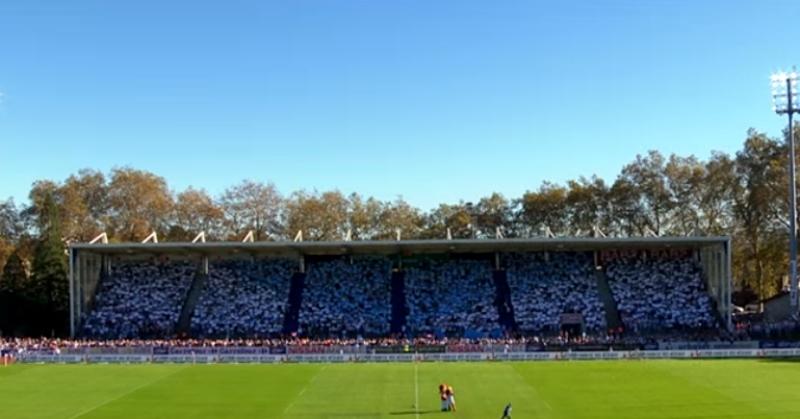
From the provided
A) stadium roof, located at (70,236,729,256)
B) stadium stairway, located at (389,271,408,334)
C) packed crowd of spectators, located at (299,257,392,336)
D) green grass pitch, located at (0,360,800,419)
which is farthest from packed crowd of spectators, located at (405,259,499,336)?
green grass pitch, located at (0,360,800,419)

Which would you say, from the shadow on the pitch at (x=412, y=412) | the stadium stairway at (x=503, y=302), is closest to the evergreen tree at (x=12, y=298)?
the stadium stairway at (x=503, y=302)

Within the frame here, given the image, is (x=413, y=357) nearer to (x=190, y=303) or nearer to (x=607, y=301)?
(x=607, y=301)

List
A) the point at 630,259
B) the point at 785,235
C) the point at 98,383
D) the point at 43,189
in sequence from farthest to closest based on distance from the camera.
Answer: the point at 43,189, the point at 785,235, the point at 630,259, the point at 98,383

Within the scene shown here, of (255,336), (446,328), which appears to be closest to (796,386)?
(446,328)

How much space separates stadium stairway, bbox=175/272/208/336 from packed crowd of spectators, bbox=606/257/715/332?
3044cm

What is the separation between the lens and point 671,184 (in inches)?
3031

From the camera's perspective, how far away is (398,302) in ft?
203

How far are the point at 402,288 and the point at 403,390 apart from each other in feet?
98.5

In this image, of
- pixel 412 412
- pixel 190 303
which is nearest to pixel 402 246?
pixel 190 303

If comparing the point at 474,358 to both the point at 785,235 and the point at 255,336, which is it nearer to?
the point at 255,336

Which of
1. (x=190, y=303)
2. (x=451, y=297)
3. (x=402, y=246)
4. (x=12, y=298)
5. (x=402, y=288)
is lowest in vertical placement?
(x=190, y=303)

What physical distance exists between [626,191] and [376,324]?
31331 millimetres

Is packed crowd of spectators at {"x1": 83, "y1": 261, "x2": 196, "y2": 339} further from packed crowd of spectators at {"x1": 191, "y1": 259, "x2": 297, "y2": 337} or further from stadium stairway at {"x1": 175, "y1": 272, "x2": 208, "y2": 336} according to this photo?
packed crowd of spectators at {"x1": 191, "y1": 259, "x2": 297, "y2": 337}

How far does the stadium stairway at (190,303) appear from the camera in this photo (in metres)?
60.7
